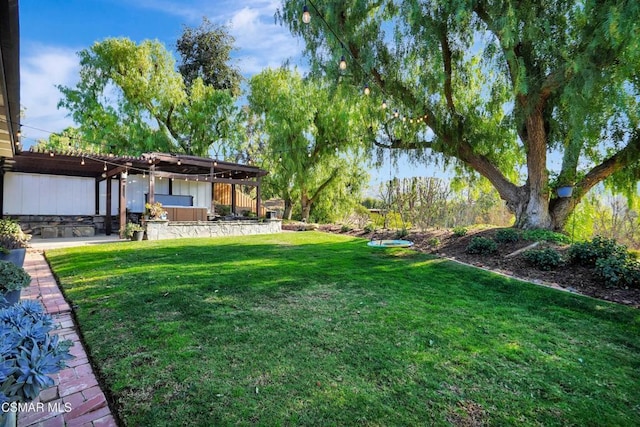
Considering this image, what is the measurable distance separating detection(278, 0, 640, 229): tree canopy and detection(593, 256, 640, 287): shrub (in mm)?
2248

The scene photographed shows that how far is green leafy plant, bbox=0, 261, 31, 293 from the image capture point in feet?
10.2

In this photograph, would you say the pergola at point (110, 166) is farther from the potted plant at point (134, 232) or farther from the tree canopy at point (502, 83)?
the tree canopy at point (502, 83)

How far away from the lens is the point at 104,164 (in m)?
10.5

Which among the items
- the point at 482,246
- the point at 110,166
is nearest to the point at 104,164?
the point at 110,166

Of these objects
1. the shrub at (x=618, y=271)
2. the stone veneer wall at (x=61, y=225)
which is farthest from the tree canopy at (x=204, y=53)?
the shrub at (x=618, y=271)

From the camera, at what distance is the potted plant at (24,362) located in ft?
3.76

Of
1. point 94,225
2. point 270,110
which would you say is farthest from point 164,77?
point 94,225

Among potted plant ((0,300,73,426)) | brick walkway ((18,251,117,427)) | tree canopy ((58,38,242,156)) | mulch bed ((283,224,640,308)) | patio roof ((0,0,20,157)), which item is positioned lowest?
brick walkway ((18,251,117,427))

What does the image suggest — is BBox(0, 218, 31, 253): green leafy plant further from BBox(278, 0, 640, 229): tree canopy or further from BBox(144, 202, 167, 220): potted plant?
BBox(278, 0, 640, 229): tree canopy

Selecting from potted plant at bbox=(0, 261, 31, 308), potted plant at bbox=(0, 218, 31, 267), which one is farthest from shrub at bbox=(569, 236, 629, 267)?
potted plant at bbox=(0, 218, 31, 267)

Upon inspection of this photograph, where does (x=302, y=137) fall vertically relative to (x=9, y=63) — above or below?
above

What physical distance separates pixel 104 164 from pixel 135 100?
23.0 ft

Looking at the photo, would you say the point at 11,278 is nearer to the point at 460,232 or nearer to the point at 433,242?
the point at 433,242

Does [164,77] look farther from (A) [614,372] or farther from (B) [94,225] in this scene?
(A) [614,372]
